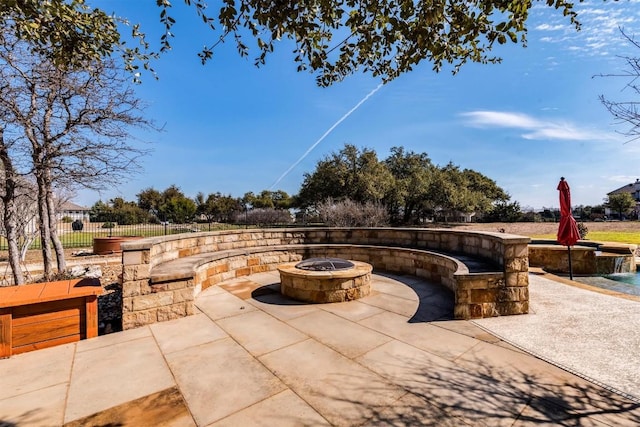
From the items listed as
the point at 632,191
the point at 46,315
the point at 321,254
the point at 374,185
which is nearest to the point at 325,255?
the point at 321,254

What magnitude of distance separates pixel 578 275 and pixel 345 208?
13.1 m

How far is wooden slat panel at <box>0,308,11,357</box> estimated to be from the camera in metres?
3.32

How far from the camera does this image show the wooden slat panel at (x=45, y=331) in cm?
345

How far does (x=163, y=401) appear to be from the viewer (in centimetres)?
254

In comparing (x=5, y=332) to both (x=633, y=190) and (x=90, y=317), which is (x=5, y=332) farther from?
(x=633, y=190)

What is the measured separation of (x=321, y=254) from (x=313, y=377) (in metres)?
5.84

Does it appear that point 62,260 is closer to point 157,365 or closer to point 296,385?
point 157,365

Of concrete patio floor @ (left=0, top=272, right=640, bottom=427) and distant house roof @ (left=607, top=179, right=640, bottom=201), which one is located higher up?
distant house roof @ (left=607, top=179, right=640, bottom=201)

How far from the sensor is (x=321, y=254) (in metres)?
8.71

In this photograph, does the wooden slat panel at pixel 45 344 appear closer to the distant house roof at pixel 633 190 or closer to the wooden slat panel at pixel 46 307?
the wooden slat panel at pixel 46 307

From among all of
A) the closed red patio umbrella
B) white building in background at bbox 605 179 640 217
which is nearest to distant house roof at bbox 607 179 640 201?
white building in background at bbox 605 179 640 217

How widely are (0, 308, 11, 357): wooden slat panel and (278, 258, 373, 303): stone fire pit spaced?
146 inches

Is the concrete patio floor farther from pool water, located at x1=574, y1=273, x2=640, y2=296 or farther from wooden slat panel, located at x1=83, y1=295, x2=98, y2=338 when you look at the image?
pool water, located at x1=574, y1=273, x2=640, y2=296

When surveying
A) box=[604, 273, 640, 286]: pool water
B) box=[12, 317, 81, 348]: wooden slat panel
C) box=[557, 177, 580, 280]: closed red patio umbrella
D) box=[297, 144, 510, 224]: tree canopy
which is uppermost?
box=[297, 144, 510, 224]: tree canopy
